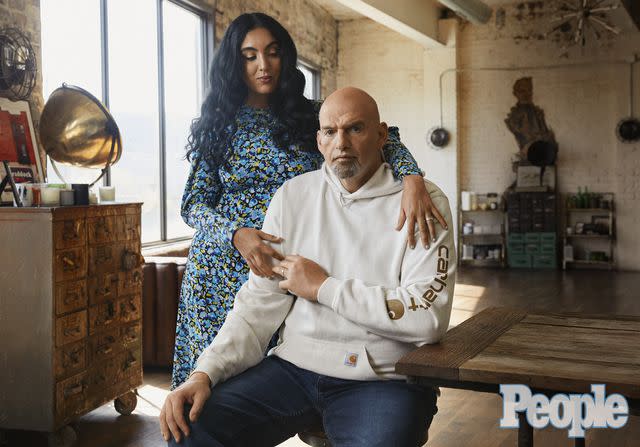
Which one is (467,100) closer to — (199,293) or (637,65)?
(637,65)

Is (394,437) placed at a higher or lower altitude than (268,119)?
lower

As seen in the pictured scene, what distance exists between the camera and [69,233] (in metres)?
3.46

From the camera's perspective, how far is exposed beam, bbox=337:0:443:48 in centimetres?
866

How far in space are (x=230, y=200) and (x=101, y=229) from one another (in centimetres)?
160

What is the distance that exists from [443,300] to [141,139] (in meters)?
5.45

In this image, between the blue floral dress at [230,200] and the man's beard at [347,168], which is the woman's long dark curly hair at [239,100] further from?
the man's beard at [347,168]

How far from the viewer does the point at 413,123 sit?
11852mm

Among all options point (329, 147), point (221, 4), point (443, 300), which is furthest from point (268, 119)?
point (221, 4)

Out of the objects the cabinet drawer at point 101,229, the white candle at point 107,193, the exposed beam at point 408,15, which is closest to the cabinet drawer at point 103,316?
the cabinet drawer at point 101,229

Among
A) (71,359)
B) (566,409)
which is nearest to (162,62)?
(71,359)

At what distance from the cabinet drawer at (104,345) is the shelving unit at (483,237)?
819cm

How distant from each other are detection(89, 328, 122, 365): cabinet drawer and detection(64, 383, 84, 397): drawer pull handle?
149 millimetres

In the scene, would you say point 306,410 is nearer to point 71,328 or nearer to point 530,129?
point 71,328

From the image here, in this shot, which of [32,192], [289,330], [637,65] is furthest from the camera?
[637,65]
